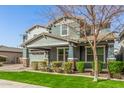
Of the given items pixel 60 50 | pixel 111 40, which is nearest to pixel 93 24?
pixel 111 40

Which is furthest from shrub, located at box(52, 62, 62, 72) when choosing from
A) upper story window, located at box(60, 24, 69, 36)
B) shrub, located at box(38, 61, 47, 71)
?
upper story window, located at box(60, 24, 69, 36)

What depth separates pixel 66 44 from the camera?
24.4 m

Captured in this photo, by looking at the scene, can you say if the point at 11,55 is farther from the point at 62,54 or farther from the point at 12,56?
the point at 62,54

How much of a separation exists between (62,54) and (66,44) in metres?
2.75

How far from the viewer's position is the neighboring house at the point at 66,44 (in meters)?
23.2

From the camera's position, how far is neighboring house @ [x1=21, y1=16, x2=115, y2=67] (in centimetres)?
2323

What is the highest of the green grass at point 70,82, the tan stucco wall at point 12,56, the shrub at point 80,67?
the tan stucco wall at point 12,56

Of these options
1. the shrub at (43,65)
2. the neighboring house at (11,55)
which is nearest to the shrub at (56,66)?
the shrub at (43,65)

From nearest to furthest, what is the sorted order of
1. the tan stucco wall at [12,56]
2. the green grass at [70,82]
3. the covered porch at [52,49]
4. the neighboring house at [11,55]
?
the green grass at [70,82]
the covered porch at [52,49]
the neighboring house at [11,55]
the tan stucco wall at [12,56]

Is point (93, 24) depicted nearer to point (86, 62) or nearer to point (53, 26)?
point (86, 62)

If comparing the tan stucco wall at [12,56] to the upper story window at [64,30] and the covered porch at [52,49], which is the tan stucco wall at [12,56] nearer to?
the covered porch at [52,49]

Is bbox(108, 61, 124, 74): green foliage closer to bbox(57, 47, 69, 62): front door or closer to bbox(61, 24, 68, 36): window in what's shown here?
bbox(57, 47, 69, 62): front door

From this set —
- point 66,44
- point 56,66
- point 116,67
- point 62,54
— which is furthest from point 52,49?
point 116,67
